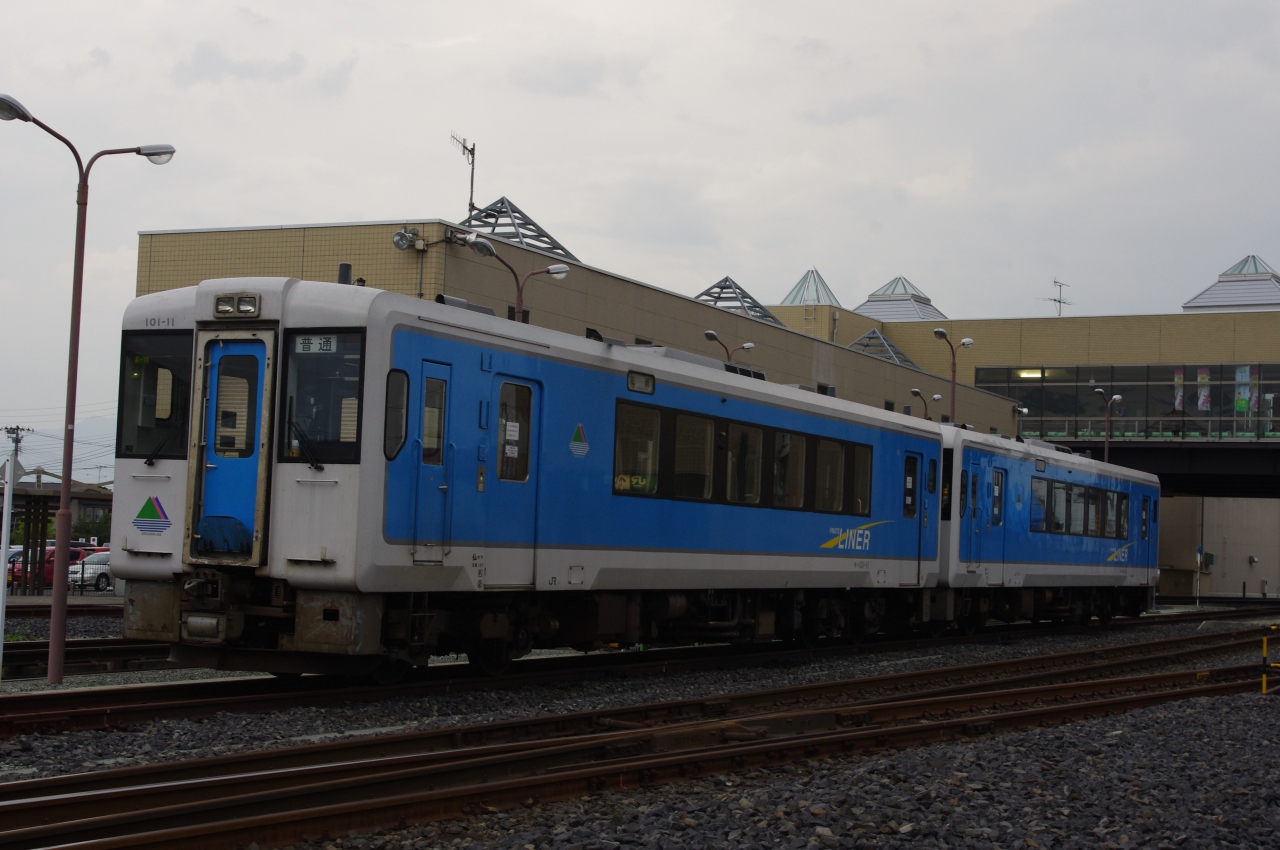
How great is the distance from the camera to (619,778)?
284 inches

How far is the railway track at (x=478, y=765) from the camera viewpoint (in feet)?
19.0

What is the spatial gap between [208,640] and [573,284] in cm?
2518

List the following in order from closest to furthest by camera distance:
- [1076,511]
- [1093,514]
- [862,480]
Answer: [862,480] → [1076,511] → [1093,514]

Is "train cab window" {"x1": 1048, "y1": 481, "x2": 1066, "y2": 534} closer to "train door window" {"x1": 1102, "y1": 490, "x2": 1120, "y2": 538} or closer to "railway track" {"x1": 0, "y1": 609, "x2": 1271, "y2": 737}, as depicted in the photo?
"train door window" {"x1": 1102, "y1": 490, "x2": 1120, "y2": 538}

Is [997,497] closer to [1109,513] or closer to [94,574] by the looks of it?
[1109,513]

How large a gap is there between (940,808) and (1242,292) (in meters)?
72.2

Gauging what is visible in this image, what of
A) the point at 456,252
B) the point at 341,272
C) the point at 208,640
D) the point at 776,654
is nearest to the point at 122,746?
the point at 208,640

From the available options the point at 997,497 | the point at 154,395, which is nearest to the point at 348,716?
the point at 154,395

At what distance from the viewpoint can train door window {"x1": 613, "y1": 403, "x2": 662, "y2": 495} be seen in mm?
12492

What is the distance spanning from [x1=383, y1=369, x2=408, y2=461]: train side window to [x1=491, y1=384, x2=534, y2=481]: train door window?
1.12m

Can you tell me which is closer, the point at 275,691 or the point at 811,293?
the point at 275,691

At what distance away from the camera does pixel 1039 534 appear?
21969mm

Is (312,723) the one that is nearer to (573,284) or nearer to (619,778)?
(619,778)

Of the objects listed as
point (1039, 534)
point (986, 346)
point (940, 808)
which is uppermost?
point (986, 346)
